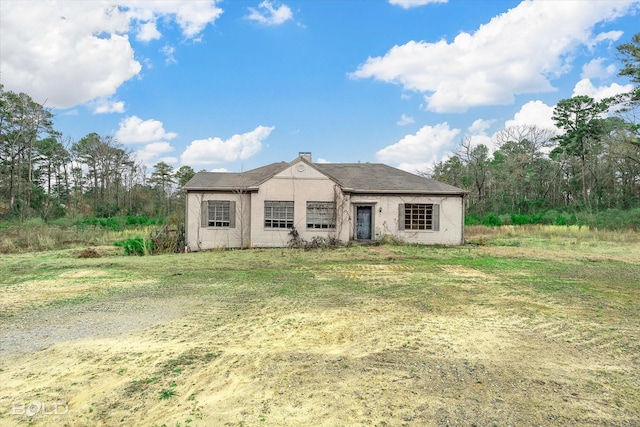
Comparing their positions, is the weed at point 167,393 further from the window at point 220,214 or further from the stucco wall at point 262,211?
the window at point 220,214

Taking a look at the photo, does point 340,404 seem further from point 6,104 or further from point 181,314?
point 6,104

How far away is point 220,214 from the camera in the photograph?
1599cm

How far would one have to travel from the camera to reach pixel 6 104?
29.7 meters

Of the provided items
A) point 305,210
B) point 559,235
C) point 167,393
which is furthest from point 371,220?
point 167,393

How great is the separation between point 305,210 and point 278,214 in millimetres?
1167

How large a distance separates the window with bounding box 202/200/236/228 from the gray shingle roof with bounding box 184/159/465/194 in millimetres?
686

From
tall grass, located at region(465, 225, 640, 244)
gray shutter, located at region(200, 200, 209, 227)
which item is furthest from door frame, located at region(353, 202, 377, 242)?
gray shutter, located at region(200, 200, 209, 227)

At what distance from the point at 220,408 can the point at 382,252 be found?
1130cm

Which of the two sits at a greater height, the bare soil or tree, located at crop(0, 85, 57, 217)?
tree, located at crop(0, 85, 57, 217)

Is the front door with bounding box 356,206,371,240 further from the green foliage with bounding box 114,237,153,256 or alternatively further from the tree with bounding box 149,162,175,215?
the tree with bounding box 149,162,175,215

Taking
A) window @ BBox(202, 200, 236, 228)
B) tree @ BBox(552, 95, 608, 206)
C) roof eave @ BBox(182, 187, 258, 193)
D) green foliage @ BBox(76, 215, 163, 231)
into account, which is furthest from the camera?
tree @ BBox(552, 95, 608, 206)

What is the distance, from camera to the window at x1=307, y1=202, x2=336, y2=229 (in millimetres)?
15969

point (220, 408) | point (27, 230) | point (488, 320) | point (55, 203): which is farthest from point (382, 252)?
point (55, 203)

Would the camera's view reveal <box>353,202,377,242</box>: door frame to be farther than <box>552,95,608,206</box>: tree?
No
